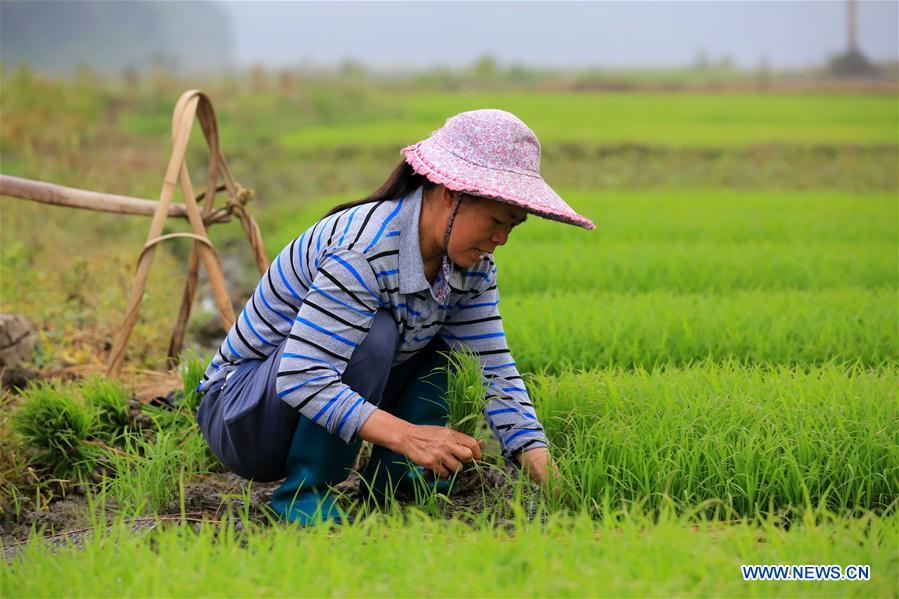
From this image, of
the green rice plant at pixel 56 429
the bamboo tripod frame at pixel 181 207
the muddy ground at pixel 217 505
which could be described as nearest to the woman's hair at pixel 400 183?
the muddy ground at pixel 217 505

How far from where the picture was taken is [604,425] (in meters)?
2.63

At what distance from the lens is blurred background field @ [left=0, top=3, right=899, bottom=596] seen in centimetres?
207

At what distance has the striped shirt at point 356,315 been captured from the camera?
225 centimetres

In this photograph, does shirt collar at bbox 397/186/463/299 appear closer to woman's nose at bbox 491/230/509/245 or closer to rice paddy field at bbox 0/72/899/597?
woman's nose at bbox 491/230/509/245

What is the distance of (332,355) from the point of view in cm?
227

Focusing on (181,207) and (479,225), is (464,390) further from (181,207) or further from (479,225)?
(181,207)

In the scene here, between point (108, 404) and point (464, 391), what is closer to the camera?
point (464, 391)

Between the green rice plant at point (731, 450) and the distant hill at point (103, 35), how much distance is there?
1901 centimetres

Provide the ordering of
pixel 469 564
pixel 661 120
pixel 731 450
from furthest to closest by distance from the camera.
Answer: pixel 661 120 → pixel 731 450 → pixel 469 564

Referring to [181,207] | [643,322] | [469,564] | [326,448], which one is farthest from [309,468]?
[643,322]

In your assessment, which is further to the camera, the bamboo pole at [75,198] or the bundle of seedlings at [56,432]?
the bamboo pole at [75,198]

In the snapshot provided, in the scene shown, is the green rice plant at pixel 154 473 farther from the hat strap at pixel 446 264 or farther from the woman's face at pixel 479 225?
the woman's face at pixel 479 225

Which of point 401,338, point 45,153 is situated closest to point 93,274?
point 401,338
